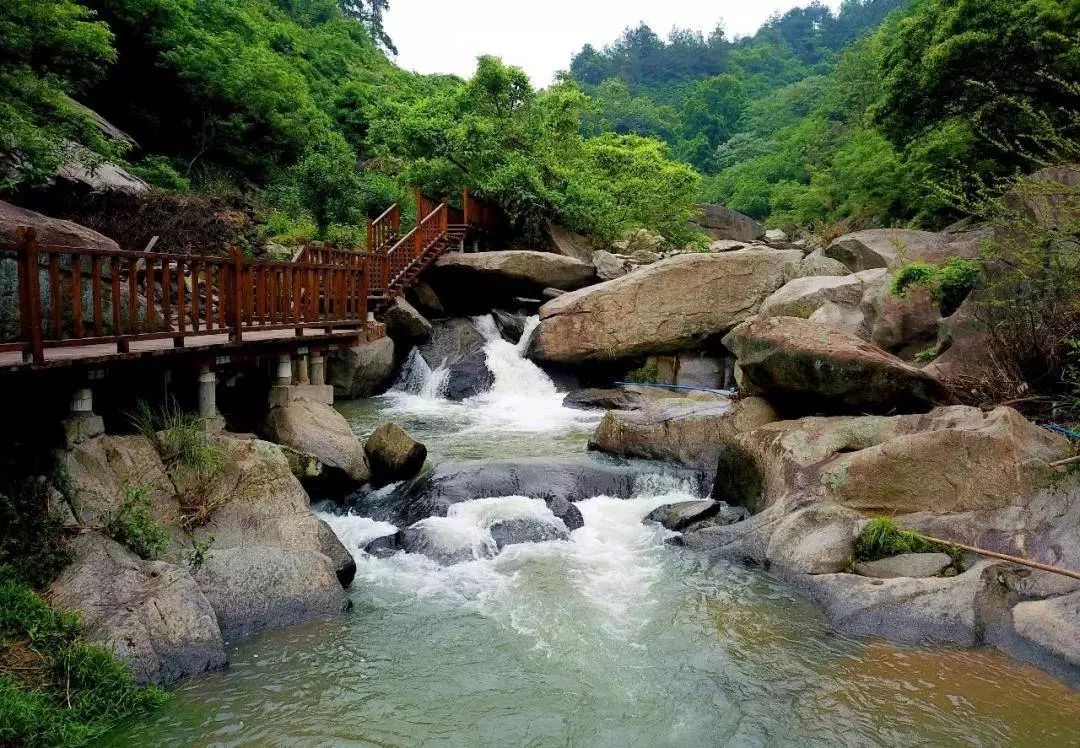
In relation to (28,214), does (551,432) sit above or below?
below

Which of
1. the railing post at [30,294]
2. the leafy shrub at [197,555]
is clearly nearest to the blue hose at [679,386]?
the leafy shrub at [197,555]

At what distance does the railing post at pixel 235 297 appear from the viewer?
27.1ft

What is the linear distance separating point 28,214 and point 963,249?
1383 cm

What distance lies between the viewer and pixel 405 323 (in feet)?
59.2

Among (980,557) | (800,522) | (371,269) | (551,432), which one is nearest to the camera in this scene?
(980,557)

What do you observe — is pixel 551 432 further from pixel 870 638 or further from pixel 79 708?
pixel 79 708

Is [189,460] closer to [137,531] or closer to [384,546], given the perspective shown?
[137,531]

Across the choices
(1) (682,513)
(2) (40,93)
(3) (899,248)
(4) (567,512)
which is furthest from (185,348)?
(3) (899,248)

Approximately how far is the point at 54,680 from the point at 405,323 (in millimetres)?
13943

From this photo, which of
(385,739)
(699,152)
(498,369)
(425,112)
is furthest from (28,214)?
(699,152)

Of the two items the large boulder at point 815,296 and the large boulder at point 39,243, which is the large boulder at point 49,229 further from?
Answer: the large boulder at point 815,296

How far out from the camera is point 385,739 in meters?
4.64

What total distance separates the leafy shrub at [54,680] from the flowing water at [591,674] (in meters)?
0.20

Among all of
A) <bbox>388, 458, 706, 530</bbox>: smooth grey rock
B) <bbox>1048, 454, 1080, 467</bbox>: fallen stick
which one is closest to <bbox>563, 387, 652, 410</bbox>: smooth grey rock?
<bbox>388, 458, 706, 530</bbox>: smooth grey rock
